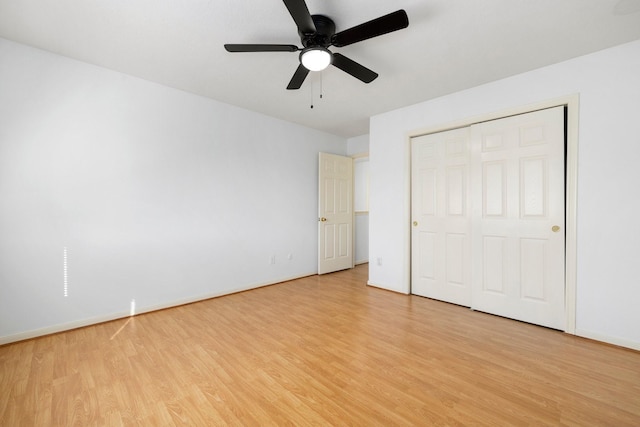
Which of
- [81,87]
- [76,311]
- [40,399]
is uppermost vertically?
[81,87]

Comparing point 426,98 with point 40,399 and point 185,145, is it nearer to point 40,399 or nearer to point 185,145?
point 185,145

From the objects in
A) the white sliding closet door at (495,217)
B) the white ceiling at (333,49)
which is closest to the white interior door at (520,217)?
the white sliding closet door at (495,217)

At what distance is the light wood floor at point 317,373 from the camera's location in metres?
1.56

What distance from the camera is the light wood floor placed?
156cm

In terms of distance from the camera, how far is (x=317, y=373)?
195 centimetres

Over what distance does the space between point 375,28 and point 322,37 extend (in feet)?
1.34

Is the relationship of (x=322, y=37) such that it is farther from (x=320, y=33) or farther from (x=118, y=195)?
(x=118, y=195)

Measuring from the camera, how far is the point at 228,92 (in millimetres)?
3357

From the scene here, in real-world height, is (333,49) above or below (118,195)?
above

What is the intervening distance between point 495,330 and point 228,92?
395 centimetres

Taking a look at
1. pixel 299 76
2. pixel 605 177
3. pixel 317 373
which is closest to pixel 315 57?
pixel 299 76

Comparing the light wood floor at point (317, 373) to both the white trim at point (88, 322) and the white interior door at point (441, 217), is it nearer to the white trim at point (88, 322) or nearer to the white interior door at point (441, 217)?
the white trim at point (88, 322)

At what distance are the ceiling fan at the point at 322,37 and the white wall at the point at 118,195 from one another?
1.74m

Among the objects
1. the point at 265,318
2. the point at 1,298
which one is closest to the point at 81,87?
the point at 1,298
